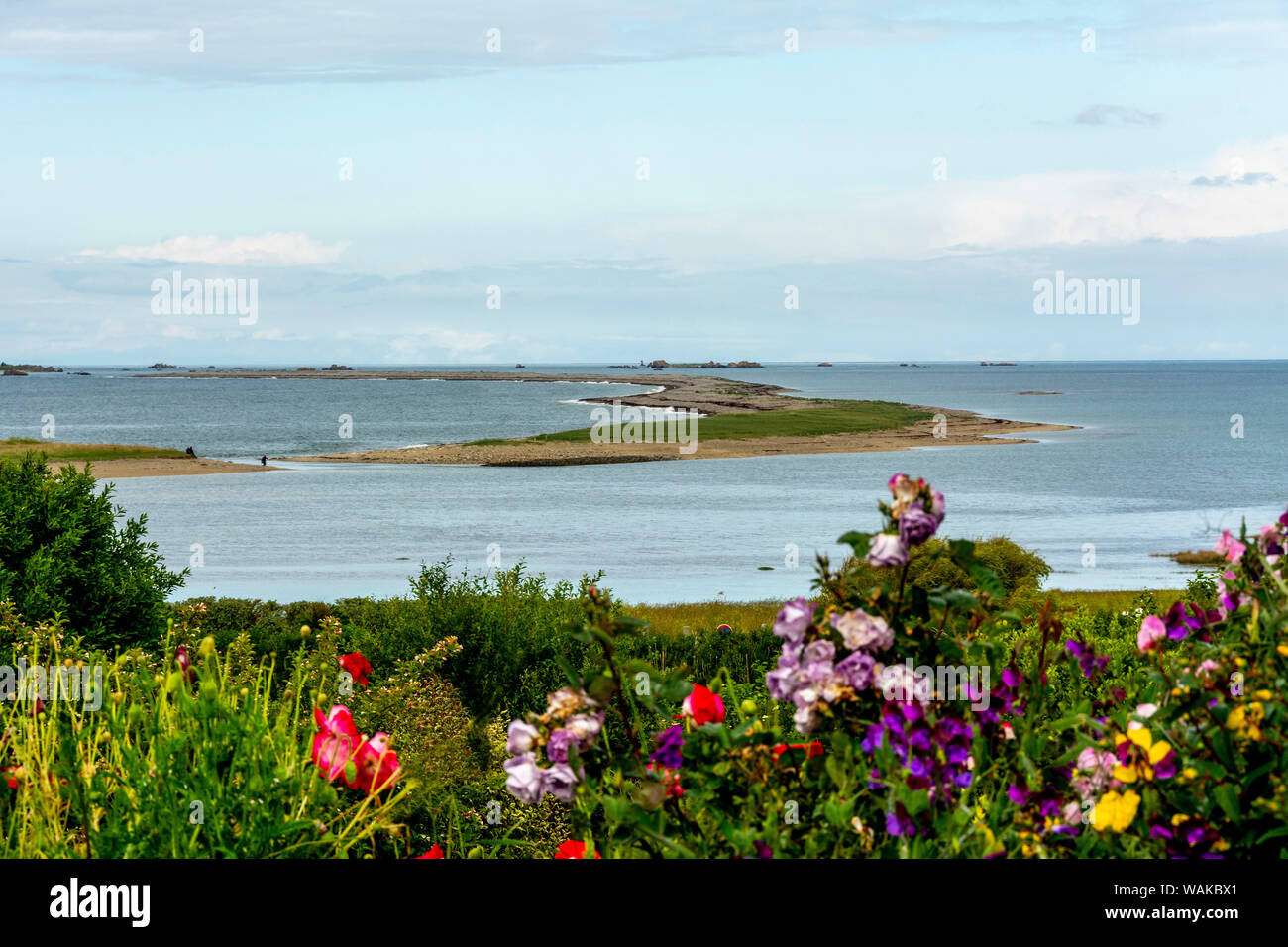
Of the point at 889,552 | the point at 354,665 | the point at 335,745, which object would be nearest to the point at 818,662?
the point at 889,552

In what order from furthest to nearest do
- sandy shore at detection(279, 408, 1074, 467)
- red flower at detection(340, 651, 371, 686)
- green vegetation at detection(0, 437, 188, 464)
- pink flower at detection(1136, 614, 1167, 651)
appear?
sandy shore at detection(279, 408, 1074, 467)
green vegetation at detection(0, 437, 188, 464)
red flower at detection(340, 651, 371, 686)
pink flower at detection(1136, 614, 1167, 651)

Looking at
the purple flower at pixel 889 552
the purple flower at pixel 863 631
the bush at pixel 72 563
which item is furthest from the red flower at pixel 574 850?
the bush at pixel 72 563

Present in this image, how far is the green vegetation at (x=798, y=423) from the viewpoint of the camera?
232 feet

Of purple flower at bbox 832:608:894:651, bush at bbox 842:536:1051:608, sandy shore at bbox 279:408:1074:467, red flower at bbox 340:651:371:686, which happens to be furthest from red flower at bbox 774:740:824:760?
sandy shore at bbox 279:408:1074:467

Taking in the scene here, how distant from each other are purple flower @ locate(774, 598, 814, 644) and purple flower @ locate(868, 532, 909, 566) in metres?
0.19

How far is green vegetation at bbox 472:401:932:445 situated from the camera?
70688 mm

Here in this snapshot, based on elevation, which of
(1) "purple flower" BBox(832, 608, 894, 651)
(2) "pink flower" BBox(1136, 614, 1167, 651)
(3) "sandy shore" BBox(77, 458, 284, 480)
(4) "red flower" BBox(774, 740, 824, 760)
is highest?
(3) "sandy shore" BBox(77, 458, 284, 480)

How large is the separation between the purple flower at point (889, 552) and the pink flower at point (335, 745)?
1757 millimetres

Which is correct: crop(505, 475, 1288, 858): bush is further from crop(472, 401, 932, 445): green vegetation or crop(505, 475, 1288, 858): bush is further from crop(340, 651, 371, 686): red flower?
crop(472, 401, 932, 445): green vegetation

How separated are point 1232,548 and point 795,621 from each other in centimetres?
121

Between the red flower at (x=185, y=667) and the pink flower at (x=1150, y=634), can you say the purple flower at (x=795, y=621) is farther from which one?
the red flower at (x=185, y=667)

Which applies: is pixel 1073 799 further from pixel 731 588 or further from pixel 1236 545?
pixel 731 588

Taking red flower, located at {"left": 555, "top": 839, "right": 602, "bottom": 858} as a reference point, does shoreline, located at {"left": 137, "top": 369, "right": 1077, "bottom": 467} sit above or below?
above
